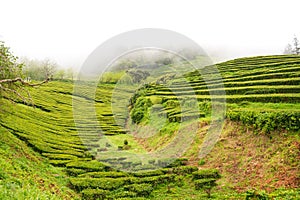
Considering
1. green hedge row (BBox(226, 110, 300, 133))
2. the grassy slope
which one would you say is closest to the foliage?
the grassy slope

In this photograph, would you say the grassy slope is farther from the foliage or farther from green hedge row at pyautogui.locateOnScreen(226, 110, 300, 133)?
the foliage

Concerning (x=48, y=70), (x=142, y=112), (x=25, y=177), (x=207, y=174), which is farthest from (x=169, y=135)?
(x=48, y=70)

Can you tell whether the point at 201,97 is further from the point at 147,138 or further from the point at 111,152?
the point at 111,152

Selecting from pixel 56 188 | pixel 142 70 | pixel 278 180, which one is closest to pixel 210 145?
pixel 278 180

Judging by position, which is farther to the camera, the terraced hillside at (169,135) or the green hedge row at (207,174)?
the green hedge row at (207,174)

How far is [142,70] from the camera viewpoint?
265 feet

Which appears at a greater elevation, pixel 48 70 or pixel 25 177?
pixel 48 70

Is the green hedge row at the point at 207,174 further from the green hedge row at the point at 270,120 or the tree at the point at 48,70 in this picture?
the tree at the point at 48,70

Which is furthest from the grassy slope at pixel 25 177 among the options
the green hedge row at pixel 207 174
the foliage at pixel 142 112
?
the foliage at pixel 142 112

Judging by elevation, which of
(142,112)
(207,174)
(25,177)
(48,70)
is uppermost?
(48,70)

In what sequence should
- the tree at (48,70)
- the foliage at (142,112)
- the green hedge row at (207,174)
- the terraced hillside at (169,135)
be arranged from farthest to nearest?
the foliage at (142,112) → the green hedge row at (207,174) → the terraced hillside at (169,135) → the tree at (48,70)

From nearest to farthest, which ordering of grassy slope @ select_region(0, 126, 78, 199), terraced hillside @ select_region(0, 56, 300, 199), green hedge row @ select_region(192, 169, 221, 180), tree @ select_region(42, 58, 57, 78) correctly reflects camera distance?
grassy slope @ select_region(0, 126, 78, 199)
tree @ select_region(42, 58, 57, 78)
terraced hillside @ select_region(0, 56, 300, 199)
green hedge row @ select_region(192, 169, 221, 180)

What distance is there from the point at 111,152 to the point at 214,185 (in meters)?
12.2

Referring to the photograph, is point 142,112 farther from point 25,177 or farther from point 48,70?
point 48,70
